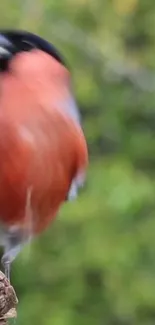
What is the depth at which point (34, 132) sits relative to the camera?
45.3 inches

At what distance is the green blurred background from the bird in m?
1.59

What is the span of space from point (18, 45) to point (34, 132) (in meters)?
0.13

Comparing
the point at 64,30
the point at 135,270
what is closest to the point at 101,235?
the point at 135,270

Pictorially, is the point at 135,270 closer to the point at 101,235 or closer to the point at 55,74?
the point at 101,235

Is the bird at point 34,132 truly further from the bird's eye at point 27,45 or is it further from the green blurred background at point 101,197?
the green blurred background at point 101,197

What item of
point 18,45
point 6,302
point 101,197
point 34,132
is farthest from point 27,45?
point 101,197

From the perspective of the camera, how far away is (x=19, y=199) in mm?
1210

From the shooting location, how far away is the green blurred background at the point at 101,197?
2.90 m

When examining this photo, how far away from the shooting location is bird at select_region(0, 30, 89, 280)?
1150 millimetres

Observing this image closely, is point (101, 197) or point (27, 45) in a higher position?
point (27, 45)

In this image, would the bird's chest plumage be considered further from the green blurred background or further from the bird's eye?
the green blurred background

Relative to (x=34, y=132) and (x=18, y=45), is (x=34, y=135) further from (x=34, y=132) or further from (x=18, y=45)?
(x=18, y=45)

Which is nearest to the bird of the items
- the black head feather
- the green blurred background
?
the black head feather

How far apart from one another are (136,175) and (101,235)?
0.73 feet
